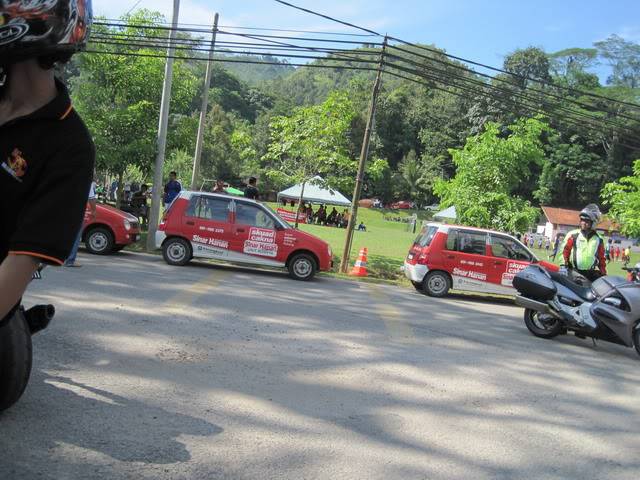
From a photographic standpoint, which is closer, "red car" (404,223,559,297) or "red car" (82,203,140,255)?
"red car" (82,203,140,255)

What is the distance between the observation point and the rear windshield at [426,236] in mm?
13625

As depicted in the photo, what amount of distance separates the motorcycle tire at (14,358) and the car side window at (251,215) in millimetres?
9506

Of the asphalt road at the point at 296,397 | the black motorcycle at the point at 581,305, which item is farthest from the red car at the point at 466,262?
the asphalt road at the point at 296,397

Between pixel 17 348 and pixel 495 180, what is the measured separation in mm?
17370

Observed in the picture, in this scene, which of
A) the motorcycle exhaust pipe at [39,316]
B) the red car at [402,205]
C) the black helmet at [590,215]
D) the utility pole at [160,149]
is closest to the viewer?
the motorcycle exhaust pipe at [39,316]

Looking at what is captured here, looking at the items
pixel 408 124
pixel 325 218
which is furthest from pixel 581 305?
pixel 408 124

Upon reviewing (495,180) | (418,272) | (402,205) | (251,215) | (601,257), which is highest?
(402,205)

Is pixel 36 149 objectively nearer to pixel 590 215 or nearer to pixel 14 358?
pixel 14 358

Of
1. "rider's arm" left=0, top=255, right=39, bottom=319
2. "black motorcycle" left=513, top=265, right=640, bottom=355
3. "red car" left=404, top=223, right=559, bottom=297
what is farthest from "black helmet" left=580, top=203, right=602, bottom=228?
"rider's arm" left=0, top=255, right=39, bottom=319

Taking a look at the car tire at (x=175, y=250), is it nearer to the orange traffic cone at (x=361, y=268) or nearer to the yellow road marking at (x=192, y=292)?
the yellow road marking at (x=192, y=292)

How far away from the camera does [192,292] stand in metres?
9.24

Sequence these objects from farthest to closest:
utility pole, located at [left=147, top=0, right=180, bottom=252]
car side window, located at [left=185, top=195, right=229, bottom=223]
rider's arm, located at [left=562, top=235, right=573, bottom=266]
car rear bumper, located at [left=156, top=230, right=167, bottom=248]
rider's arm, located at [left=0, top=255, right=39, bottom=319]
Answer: utility pole, located at [left=147, top=0, right=180, bottom=252] → car side window, located at [left=185, top=195, right=229, bottom=223] → car rear bumper, located at [left=156, top=230, right=167, bottom=248] → rider's arm, located at [left=562, top=235, right=573, bottom=266] → rider's arm, located at [left=0, top=255, right=39, bottom=319]

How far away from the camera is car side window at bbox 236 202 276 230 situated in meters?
13.1

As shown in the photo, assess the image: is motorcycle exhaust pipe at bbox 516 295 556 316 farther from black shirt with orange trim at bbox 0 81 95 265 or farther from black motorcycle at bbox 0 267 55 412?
black shirt with orange trim at bbox 0 81 95 265
